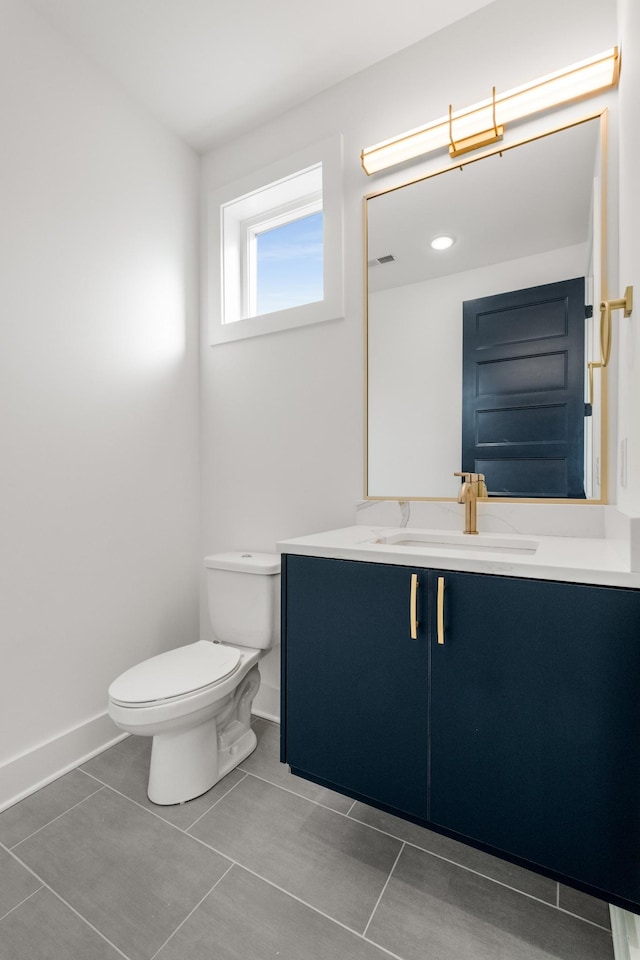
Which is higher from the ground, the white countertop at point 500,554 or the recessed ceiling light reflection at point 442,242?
the recessed ceiling light reflection at point 442,242

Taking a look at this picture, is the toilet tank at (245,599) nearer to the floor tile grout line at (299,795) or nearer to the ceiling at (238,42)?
the floor tile grout line at (299,795)

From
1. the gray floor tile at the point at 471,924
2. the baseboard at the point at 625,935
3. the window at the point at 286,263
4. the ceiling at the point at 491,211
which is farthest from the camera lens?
the window at the point at 286,263

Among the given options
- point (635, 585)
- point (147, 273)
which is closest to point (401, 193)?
point (147, 273)

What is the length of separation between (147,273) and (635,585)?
6.93 ft

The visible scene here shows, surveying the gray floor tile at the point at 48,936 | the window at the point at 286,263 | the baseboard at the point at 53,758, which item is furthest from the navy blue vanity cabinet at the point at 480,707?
the window at the point at 286,263

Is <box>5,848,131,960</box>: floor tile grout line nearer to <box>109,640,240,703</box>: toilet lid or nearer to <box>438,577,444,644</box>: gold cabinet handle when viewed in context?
<box>109,640,240,703</box>: toilet lid

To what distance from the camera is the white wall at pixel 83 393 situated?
5.24 feet

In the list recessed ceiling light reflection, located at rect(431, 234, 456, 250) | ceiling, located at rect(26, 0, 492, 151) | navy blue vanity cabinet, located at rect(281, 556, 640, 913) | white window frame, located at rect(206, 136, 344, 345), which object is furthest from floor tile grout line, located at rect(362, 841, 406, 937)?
ceiling, located at rect(26, 0, 492, 151)

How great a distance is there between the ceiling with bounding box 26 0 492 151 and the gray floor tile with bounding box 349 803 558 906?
2578 millimetres

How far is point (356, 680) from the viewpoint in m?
1.27

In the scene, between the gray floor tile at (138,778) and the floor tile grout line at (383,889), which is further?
the gray floor tile at (138,778)

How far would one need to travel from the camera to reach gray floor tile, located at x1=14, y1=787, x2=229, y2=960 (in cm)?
112

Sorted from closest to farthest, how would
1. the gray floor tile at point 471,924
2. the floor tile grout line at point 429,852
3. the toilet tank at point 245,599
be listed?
the gray floor tile at point 471,924 < the floor tile grout line at point 429,852 < the toilet tank at point 245,599

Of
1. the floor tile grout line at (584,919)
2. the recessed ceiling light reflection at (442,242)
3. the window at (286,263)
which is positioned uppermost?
the window at (286,263)
